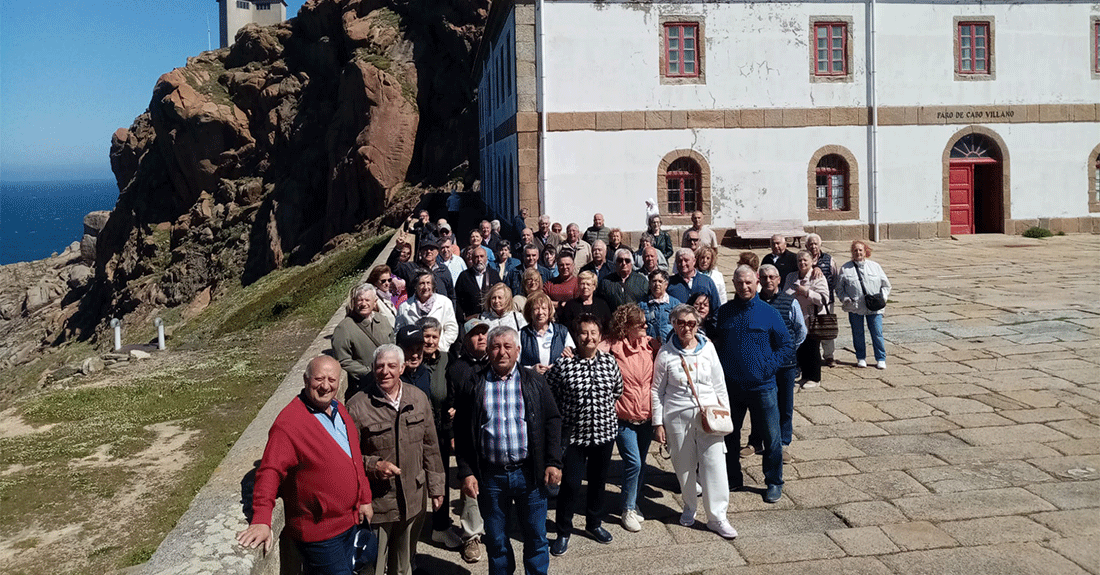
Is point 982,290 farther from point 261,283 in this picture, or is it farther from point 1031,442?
point 261,283

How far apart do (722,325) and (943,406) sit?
3.73 m

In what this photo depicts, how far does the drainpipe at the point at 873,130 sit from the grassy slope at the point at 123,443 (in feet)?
44.8

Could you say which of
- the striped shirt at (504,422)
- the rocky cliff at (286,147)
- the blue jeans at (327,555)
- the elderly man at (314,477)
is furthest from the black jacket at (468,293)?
the rocky cliff at (286,147)

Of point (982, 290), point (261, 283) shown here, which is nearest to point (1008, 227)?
point (982, 290)

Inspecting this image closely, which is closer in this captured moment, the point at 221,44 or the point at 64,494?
the point at 64,494

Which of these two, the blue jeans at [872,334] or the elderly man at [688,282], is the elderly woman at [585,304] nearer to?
the elderly man at [688,282]

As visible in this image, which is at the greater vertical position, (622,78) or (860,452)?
(622,78)

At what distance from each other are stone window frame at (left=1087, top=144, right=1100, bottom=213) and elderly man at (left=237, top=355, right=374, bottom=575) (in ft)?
79.1

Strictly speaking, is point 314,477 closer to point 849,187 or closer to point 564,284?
point 564,284

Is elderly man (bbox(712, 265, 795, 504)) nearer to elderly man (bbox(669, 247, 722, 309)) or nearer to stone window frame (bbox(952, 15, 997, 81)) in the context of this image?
elderly man (bbox(669, 247, 722, 309))

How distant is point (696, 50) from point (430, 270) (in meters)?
13.8

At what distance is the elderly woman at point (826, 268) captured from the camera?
1072 cm

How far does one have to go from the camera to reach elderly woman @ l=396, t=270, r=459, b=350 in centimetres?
816

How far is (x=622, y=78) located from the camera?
21719mm
